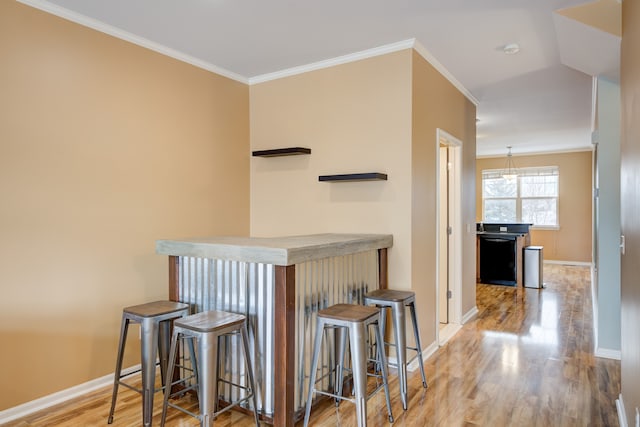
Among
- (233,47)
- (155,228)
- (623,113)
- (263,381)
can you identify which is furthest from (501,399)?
(233,47)

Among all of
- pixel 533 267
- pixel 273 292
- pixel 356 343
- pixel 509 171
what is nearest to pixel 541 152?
pixel 509 171

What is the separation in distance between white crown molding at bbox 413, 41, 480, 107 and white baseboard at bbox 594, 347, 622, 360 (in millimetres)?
2849

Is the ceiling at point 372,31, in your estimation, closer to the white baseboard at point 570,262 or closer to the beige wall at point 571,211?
the beige wall at point 571,211

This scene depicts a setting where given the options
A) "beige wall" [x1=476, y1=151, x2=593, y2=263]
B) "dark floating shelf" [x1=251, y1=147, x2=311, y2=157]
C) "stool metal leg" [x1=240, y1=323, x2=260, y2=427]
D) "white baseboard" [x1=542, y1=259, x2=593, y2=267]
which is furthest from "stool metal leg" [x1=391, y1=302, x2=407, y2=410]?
"beige wall" [x1=476, y1=151, x2=593, y2=263]

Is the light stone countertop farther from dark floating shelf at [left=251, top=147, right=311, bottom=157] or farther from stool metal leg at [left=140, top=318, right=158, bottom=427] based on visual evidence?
dark floating shelf at [left=251, top=147, right=311, bottom=157]

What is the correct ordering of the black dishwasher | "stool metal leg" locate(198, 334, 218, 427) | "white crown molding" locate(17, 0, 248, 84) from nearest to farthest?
"stool metal leg" locate(198, 334, 218, 427) → "white crown molding" locate(17, 0, 248, 84) → the black dishwasher

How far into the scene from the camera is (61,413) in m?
2.56

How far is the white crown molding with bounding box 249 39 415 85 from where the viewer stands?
3.28m

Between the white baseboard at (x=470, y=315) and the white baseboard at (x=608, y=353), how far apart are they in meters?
1.30

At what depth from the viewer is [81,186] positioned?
281 cm

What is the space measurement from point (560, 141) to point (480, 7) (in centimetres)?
674

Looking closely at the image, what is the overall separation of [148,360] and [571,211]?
9663mm

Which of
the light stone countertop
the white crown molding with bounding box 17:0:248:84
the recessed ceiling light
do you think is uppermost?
the recessed ceiling light

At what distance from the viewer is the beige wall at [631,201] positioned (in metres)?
1.77
